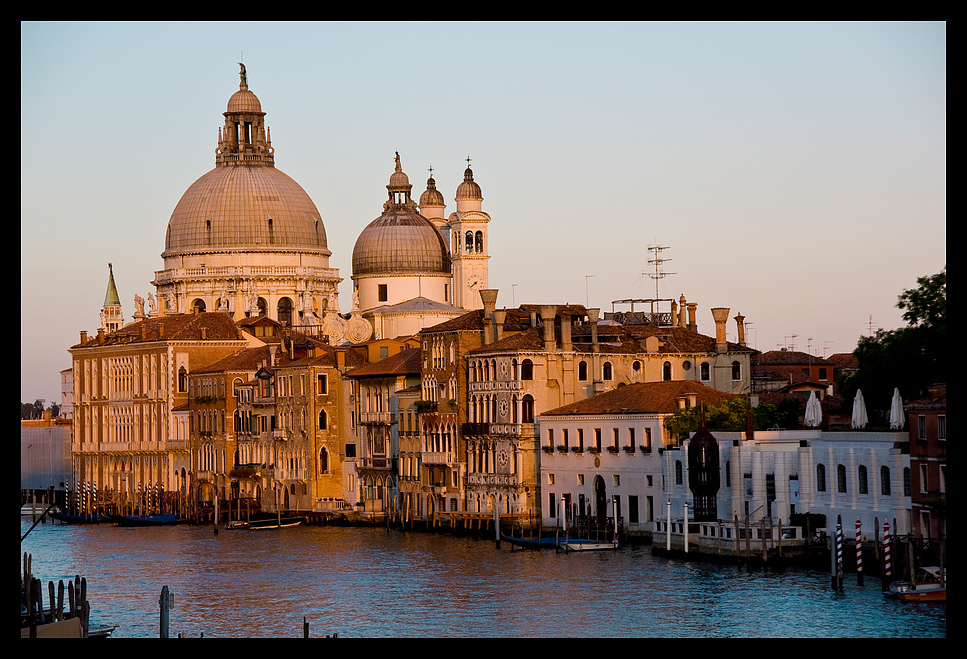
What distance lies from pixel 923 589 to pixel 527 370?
757 inches

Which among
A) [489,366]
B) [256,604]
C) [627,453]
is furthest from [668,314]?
[256,604]

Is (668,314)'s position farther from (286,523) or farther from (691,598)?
(691,598)

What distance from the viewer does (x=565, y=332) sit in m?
44.4

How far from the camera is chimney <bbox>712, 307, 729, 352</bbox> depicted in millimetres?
46406

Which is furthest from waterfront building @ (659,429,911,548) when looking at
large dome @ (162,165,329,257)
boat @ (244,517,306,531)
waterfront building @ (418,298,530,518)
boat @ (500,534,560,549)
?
large dome @ (162,165,329,257)

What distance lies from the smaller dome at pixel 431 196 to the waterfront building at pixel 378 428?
27.5m

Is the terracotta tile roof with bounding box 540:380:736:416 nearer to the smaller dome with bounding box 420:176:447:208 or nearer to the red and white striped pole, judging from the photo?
the red and white striped pole

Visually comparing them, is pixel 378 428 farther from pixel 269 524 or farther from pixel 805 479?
pixel 805 479

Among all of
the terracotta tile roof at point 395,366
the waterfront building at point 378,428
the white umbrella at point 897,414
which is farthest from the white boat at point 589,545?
the terracotta tile roof at point 395,366

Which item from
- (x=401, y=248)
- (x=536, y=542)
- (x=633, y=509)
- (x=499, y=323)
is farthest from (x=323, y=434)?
(x=401, y=248)

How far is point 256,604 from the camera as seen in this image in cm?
3016

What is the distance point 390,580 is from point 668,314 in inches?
916

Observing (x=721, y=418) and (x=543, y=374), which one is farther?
(x=543, y=374)

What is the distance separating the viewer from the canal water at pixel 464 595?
25344 millimetres
